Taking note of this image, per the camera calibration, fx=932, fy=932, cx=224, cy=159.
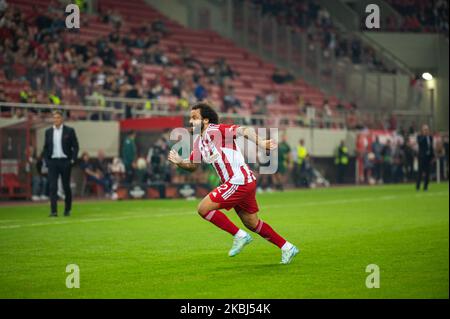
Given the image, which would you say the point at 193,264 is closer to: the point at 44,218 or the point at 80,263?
the point at 80,263

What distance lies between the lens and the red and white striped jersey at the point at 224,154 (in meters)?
12.6

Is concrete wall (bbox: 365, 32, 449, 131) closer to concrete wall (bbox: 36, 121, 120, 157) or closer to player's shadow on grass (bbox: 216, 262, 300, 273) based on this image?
concrete wall (bbox: 36, 121, 120, 157)

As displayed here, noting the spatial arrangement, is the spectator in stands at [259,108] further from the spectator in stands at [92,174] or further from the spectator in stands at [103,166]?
the spectator in stands at [92,174]

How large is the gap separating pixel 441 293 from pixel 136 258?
16.7 ft

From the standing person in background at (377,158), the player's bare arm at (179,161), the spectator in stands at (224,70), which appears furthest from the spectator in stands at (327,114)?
the player's bare arm at (179,161)

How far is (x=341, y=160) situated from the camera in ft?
137

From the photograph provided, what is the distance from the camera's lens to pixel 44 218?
21.2 m

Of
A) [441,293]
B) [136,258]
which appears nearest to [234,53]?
[136,258]

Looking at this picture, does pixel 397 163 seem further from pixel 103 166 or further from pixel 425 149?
pixel 103 166

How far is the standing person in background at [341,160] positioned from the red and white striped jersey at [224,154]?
29053mm

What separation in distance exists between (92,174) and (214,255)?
56.5ft

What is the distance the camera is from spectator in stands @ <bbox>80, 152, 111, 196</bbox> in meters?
30.6

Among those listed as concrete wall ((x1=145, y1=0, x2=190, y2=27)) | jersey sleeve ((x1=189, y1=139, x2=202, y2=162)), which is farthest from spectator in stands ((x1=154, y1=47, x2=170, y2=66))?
jersey sleeve ((x1=189, y1=139, x2=202, y2=162))

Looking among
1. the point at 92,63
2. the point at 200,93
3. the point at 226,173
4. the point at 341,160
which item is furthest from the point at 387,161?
the point at 226,173
